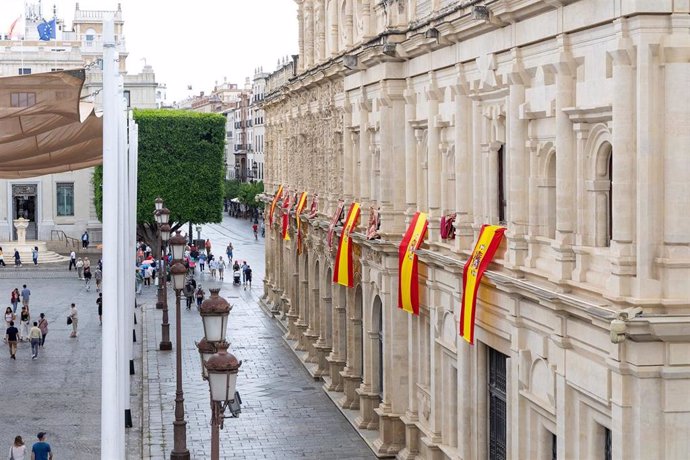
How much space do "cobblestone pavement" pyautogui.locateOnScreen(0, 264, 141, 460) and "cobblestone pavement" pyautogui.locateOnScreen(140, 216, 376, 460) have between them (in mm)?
711

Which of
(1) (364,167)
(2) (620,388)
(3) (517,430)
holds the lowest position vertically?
(3) (517,430)

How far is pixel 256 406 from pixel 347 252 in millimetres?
5675

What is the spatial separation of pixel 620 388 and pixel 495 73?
726cm

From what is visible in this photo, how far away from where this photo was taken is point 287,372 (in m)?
40.9

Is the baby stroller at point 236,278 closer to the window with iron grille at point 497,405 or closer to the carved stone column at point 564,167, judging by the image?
the window with iron grille at point 497,405

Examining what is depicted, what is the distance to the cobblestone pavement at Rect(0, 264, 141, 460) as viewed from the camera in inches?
1219

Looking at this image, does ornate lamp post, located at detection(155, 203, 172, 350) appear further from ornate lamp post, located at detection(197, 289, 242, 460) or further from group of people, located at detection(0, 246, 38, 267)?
ornate lamp post, located at detection(197, 289, 242, 460)

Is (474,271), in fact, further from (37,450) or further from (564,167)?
(37,450)

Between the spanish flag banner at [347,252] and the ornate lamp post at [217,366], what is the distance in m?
13.7

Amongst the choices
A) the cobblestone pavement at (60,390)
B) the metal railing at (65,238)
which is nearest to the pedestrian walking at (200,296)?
the cobblestone pavement at (60,390)

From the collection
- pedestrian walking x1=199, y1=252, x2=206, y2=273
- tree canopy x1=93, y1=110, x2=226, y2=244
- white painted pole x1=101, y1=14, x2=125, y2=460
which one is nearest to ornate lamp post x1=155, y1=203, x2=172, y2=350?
pedestrian walking x1=199, y1=252, x2=206, y2=273

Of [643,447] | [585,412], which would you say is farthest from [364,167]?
[643,447]

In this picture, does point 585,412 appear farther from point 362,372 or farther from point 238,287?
point 238,287

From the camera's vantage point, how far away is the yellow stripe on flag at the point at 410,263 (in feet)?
87.5
